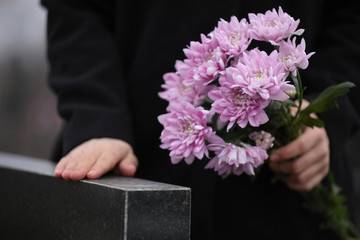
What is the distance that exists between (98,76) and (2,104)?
413 inches

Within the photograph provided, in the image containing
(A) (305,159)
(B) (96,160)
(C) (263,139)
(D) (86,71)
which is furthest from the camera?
(D) (86,71)

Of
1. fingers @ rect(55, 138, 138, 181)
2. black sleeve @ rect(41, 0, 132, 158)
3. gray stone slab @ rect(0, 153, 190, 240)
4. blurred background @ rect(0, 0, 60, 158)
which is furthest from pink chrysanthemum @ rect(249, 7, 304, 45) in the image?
blurred background @ rect(0, 0, 60, 158)

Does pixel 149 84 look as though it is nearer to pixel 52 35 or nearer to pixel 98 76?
pixel 98 76

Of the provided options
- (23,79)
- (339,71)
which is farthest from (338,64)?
(23,79)

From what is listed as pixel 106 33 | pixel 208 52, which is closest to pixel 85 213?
pixel 208 52

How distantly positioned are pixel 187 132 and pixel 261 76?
0.18 meters

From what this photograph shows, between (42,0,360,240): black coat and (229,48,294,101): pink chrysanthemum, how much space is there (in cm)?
53

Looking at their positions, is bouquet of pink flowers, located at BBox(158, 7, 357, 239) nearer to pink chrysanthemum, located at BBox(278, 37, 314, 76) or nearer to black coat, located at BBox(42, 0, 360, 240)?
pink chrysanthemum, located at BBox(278, 37, 314, 76)

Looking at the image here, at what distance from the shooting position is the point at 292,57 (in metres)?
1.01

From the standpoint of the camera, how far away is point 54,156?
75.4 inches

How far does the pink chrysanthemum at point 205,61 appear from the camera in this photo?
1.02m

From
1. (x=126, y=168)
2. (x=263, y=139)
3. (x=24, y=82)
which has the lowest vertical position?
(x=24, y=82)

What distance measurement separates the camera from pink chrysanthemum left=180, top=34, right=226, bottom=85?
1.02 metres

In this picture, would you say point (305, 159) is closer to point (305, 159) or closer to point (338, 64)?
point (305, 159)
